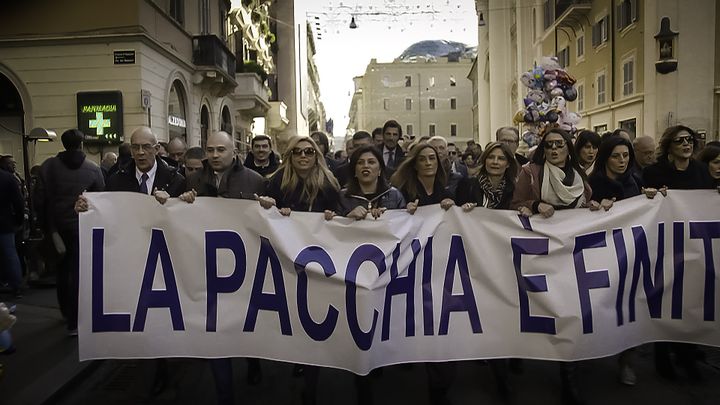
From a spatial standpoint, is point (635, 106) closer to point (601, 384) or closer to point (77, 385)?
point (601, 384)

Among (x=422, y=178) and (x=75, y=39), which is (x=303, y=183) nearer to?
(x=422, y=178)

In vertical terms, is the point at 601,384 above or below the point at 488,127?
below

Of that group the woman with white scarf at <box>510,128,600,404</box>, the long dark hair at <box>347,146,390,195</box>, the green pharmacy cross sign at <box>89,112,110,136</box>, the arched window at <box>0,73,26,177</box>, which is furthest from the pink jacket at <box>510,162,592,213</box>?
the arched window at <box>0,73,26,177</box>

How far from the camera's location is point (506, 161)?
500 cm

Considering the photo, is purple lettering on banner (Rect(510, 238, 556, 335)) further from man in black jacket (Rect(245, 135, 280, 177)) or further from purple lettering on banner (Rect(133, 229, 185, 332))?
man in black jacket (Rect(245, 135, 280, 177))

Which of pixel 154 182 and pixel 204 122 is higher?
pixel 204 122

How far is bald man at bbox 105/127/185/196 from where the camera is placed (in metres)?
4.96

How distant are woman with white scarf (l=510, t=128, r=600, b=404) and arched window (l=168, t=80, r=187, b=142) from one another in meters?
12.6

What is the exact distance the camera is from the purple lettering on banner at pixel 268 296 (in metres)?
4.13

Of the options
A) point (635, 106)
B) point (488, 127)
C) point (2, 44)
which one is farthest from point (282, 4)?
point (2, 44)

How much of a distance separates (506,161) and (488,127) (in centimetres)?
4437

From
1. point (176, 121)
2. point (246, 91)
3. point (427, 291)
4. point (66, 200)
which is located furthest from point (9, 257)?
point (246, 91)

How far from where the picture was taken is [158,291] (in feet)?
13.6

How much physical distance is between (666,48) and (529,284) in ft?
57.0
